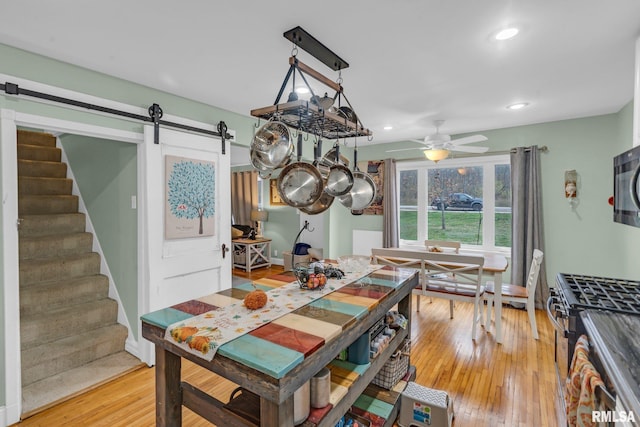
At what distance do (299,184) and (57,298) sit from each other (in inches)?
106

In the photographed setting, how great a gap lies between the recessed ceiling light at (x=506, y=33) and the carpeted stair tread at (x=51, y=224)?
4091 millimetres

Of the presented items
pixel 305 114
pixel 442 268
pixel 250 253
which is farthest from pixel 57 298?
pixel 442 268

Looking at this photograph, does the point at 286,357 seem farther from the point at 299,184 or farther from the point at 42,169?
the point at 42,169

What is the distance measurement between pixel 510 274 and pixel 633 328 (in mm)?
3117

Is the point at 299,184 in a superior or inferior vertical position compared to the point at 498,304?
superior

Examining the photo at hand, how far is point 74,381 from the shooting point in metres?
2.48

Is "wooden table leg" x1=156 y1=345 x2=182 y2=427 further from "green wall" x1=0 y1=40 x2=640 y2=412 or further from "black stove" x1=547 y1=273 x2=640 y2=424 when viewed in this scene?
"black stove" x1=547 y1=273 x2=640 y2=424

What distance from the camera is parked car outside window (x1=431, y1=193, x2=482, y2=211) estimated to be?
182 inches

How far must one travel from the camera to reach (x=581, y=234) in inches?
151

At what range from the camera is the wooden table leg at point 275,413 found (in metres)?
1.10

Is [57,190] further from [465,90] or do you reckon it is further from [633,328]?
[633,328]

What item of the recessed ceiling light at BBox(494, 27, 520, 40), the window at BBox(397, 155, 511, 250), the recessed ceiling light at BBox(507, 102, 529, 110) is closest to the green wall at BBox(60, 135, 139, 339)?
the recessed ceiling light at BBox(494, 27, 520, 40)


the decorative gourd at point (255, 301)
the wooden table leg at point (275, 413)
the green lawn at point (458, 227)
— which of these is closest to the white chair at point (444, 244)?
the green lawn at point (458, 227)

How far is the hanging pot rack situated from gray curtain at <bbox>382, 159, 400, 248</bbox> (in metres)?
2.99
